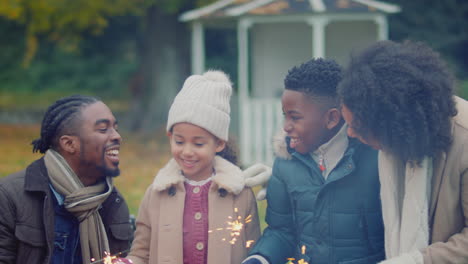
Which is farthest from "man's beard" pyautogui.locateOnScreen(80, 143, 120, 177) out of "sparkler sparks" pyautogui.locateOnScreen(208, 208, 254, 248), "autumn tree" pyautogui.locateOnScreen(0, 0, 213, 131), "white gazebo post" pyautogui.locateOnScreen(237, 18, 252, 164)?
"autumn tree" pyautogui.locateOnScreen(0, 0, 213, 131)

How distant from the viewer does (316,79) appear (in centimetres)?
338

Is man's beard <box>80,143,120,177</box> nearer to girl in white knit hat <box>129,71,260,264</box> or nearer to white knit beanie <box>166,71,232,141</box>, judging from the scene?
girl in white knit hat <box>129,71,260,264</box>

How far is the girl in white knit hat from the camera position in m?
3.51

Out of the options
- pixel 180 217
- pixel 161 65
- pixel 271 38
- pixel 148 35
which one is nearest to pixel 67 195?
pixel 180 217

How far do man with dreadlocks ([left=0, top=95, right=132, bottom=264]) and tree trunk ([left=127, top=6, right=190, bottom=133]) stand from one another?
42.6 ft

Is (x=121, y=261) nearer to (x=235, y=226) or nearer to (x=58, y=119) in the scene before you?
(x=235, y=226)

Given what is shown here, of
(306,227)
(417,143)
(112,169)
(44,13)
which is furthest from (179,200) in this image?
(44,13)

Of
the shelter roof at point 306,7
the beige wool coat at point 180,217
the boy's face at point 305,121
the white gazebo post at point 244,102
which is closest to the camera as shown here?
the boy's face at point 305,121

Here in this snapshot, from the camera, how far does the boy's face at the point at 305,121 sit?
3.37m

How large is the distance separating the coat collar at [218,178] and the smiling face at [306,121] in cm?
42

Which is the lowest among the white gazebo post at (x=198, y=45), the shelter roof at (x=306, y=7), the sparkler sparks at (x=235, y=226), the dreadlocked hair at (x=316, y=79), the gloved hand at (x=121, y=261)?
the gloved hand at (x=121, y=261)

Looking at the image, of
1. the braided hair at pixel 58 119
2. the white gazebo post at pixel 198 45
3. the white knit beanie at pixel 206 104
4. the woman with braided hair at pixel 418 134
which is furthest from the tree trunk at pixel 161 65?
the woman with braided hair at pixel 418 134

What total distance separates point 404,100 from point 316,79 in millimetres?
657

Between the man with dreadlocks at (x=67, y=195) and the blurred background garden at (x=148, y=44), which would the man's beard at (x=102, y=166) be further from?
the blurred background garden at (x=148, y=44)
